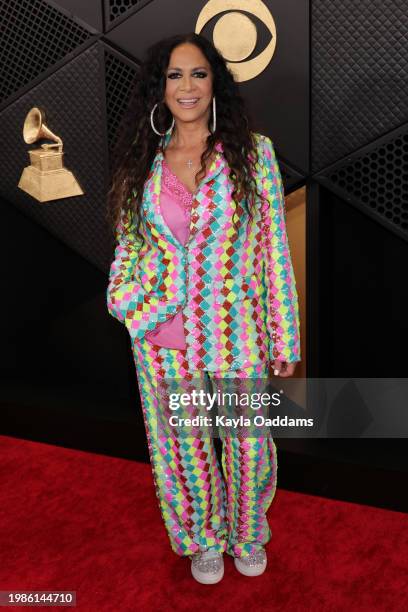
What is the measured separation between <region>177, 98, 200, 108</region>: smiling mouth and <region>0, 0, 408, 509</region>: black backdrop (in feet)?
2.40

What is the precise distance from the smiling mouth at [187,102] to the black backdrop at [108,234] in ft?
2.40

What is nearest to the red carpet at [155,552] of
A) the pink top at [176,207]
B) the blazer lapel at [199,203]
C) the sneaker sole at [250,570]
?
the sneaker sole at [250,570]

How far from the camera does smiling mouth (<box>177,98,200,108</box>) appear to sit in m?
2.08

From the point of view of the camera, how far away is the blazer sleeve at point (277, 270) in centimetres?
214

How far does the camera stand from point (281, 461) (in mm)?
2996

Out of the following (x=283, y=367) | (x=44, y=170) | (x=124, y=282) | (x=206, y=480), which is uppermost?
(x=44, y=170)

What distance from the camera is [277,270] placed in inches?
85.8

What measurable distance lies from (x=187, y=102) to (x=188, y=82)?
52 millimetres

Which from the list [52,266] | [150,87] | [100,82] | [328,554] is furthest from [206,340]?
[52,266]

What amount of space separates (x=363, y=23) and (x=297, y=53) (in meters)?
0.24

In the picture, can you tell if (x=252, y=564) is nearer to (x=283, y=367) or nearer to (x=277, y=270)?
(x=283, y=367)

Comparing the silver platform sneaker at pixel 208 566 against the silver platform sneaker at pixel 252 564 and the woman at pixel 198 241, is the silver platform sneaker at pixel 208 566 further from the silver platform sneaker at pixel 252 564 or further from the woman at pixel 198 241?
the woman at pixel 198 241

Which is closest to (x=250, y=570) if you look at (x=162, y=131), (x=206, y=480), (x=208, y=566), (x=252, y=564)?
(x=252, y=564)

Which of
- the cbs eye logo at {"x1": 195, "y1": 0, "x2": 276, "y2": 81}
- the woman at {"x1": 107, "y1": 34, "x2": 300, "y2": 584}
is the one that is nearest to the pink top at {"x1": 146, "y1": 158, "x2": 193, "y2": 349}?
the woman at {"x1": 107, "y1": 34, "x2": 300, "y2": 584}
